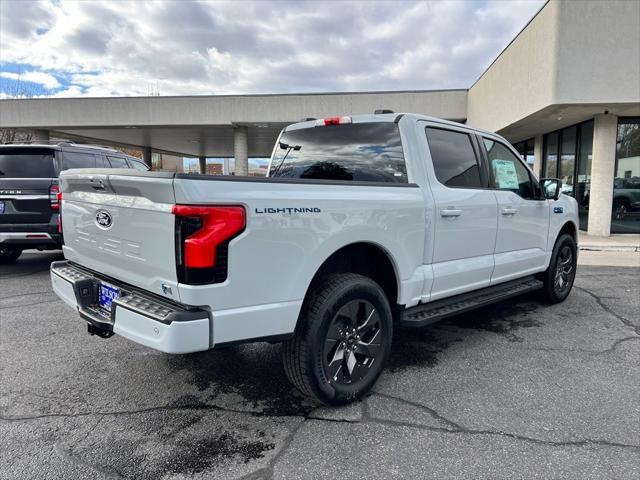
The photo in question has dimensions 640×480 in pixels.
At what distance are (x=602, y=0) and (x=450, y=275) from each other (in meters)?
10.4

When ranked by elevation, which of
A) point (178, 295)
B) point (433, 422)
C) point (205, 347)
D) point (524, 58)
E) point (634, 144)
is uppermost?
point (524, 58)

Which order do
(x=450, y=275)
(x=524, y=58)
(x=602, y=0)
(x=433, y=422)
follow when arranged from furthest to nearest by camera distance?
(x=524, y=58)
(x=602, y=0)
(x=450, y=275)
(x=433, y=422)

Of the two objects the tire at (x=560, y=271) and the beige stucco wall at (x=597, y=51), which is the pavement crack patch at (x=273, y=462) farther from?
the beige stucco wall at (x=597, y=51)

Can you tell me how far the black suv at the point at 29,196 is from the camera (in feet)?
21.7

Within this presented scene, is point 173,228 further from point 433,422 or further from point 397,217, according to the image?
point 433,422

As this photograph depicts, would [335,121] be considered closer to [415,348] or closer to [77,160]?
[415,348]

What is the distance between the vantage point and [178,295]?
2.46 metres

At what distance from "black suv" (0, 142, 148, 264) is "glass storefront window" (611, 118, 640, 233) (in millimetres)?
13741

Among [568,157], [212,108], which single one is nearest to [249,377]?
[568,157]

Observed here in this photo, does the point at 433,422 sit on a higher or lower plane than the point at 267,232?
lower

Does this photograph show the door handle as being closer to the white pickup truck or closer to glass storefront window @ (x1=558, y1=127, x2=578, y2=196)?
the white pickup truck

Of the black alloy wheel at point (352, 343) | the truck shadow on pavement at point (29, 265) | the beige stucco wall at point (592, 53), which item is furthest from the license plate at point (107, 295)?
the beige stucco wall at point (592, 53)

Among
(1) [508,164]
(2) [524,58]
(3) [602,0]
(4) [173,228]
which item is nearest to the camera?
(4) [173,228]

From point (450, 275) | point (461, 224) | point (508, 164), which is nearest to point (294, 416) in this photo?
point (450, 275)
